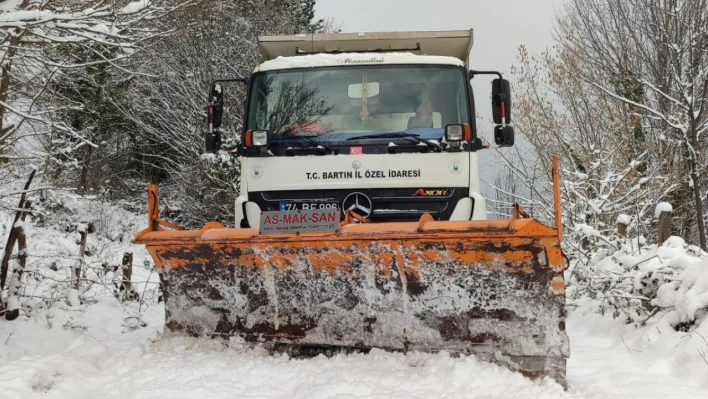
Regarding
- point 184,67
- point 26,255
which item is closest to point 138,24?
point 26,255

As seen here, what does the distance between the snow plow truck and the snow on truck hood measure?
Result: 16 millimetres

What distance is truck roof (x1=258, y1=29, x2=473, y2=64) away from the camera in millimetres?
6055

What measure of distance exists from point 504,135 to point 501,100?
1.08 ft

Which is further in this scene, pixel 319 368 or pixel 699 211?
pixel 699 211

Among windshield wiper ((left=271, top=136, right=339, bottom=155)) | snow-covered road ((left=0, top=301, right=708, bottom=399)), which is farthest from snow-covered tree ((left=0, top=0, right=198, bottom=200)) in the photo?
snow-covered road ((left=0, top=301, right=708, bottom=399))

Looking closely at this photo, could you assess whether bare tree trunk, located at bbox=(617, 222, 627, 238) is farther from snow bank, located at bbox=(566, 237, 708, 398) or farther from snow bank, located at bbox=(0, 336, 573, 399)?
snow bank, located at bbox=(0, 336, 573, 399)

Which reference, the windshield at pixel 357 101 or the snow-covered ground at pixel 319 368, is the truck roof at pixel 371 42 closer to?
the windshield at pixel 357 101

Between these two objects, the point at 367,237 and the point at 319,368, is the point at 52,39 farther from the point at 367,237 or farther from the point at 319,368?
the point at 319,368

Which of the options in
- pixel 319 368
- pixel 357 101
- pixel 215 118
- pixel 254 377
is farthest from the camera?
pixel 215 118

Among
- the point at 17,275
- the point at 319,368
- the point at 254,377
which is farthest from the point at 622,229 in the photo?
the point at 17,275

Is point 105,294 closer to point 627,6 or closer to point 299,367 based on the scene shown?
point 299,367

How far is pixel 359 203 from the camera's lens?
4938mm

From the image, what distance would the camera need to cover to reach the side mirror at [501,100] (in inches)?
218

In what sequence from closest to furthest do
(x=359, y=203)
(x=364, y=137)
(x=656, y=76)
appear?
(x=359, y=203) < (x=364, y=137) < (x=656, y=76)
